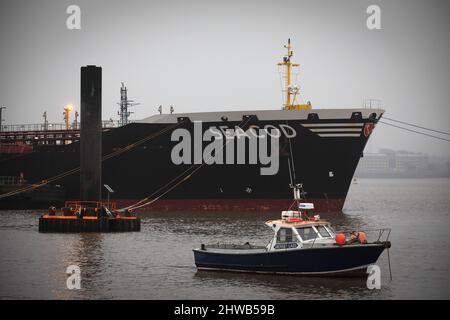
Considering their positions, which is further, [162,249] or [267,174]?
[267,174]

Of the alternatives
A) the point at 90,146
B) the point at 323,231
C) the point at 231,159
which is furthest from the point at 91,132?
the point at 323,231

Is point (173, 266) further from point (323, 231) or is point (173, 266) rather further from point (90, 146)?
point (90, 146)

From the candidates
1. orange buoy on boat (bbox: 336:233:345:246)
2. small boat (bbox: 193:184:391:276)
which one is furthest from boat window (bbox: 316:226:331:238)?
orange buoy on boat (bbox: 336:233:345:246)

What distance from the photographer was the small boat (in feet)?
93.2

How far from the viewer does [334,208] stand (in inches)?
2308

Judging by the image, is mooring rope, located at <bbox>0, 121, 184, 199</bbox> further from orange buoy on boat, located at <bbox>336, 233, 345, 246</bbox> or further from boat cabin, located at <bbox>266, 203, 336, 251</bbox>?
orange buoy on boat, located at <bbox>336, 233, 345, 246</bbox>

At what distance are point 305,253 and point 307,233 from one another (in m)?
0.97

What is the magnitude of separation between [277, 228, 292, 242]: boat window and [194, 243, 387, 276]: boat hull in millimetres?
613

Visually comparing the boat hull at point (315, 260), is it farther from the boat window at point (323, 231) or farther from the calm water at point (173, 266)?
the boat window at point (323, 231)

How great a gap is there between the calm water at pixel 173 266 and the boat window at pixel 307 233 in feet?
5.20

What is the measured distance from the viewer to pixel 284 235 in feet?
97.4
